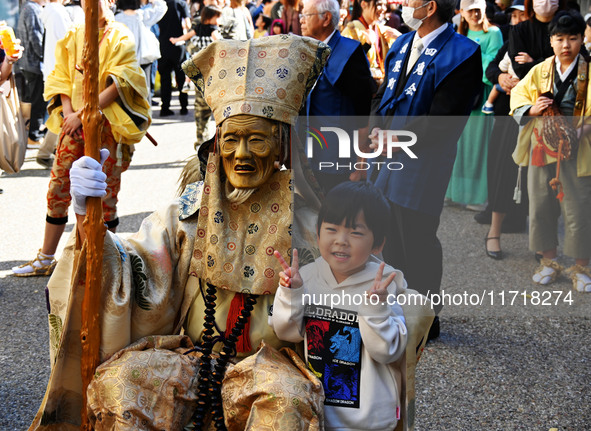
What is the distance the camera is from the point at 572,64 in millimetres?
4578

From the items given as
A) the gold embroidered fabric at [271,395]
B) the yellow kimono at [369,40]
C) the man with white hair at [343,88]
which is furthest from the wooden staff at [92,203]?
the yellow kimono at [369,40]

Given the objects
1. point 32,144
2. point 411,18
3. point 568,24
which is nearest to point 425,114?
point 411,18

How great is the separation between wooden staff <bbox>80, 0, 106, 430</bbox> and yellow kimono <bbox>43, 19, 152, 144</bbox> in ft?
6.91

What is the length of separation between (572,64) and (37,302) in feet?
11.1

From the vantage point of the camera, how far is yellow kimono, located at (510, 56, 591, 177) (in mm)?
4023

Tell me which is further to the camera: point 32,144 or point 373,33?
point 32,144

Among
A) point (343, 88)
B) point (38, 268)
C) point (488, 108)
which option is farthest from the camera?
point (488, 108)

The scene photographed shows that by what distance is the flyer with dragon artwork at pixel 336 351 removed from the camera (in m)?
2.30

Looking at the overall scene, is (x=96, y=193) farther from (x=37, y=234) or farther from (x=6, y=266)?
(x=37, y=234)

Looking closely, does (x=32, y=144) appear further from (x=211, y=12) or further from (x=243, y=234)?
(x=243, y=234)

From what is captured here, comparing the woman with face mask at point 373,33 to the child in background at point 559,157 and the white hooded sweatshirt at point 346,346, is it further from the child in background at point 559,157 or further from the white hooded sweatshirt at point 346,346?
the white hooded sweatshirt at point 346,346

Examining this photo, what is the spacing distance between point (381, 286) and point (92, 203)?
2.98 feet

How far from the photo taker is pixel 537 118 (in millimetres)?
4348

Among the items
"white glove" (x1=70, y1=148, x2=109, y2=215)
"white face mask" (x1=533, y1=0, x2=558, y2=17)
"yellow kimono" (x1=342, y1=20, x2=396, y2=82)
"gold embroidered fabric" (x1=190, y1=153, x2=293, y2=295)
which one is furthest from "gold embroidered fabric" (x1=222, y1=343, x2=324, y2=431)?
"yellow kimono" (x1=342, y1=20, x2=396, y2=82)
